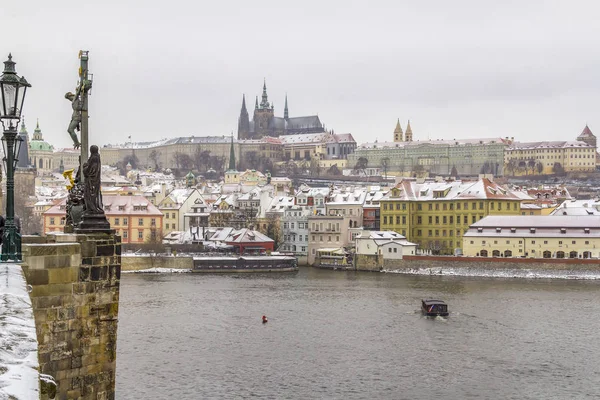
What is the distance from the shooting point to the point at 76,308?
9.58 m

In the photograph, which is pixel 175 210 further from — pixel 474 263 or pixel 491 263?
pixel 491 263

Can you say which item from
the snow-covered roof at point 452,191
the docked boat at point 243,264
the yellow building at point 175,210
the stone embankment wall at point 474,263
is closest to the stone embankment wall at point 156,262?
the docked boat at point 243,264

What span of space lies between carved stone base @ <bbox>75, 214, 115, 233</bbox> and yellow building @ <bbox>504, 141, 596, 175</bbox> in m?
177

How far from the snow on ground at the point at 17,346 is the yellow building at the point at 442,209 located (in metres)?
72.6

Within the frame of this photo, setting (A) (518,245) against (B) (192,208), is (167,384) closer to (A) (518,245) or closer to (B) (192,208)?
(A) (518,245)

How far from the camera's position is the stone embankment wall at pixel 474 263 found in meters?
63.8

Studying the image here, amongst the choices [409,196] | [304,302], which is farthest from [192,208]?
[304,302]

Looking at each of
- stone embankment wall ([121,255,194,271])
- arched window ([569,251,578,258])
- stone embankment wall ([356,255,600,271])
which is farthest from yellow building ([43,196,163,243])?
arched window ([569,251,578,258])

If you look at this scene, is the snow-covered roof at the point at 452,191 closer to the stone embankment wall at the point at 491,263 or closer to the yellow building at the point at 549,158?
the stone embankment wall at the point at 491,263

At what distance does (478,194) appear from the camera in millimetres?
77375

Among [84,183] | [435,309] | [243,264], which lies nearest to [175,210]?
[243,264]

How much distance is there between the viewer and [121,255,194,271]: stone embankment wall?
68.5 meters

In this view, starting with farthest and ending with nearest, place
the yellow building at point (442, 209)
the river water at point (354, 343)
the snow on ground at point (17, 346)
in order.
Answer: the yellow building at point (442, 209)
the river water at point (354, 343)
the snow on ground at point (17, 346)

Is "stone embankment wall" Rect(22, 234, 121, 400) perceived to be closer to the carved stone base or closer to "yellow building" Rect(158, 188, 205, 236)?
the carved stone base
